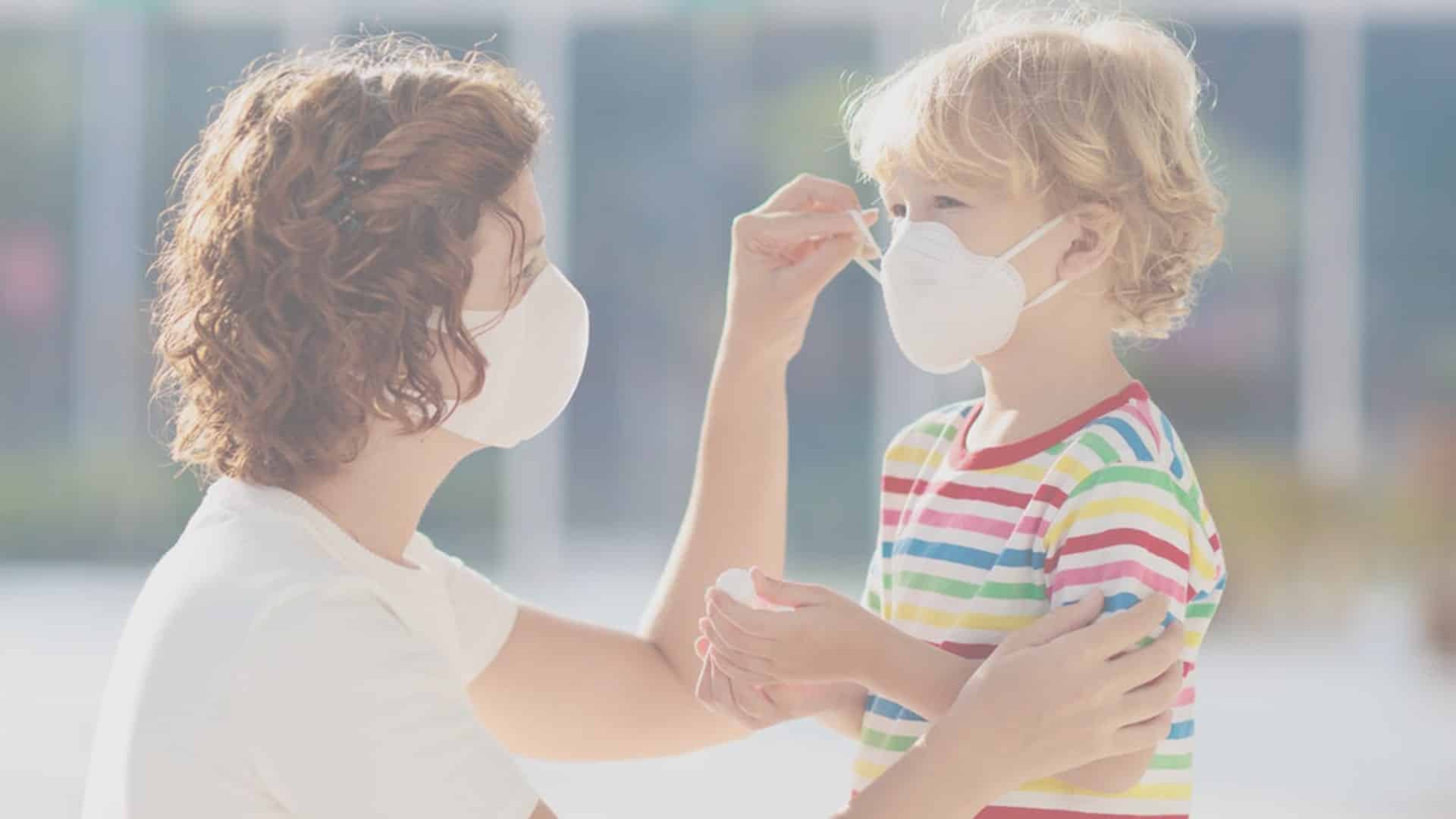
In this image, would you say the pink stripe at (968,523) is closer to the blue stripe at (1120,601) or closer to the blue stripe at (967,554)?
the blue stripe at (967,554)

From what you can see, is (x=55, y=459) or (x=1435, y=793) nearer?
(x=1435, y=793)

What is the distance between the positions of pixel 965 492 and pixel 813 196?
0.52m

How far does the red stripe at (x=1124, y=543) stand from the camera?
183 cm

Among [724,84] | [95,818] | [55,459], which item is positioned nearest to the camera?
[95,818]

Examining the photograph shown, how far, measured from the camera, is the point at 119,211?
31.7ft

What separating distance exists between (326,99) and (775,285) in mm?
648

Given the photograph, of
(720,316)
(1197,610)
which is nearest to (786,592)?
(1197,610)

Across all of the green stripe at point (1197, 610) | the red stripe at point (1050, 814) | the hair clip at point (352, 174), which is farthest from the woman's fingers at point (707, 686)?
the hair clip at point (352, 174)

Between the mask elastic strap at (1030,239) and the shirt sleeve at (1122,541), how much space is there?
0.94 ft

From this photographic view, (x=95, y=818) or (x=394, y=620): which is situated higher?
(x=394, y=620)

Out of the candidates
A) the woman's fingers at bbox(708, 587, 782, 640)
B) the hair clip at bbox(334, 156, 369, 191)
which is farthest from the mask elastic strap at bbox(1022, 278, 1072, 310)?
the hair clip at bbox(334, 156, 369, 191)

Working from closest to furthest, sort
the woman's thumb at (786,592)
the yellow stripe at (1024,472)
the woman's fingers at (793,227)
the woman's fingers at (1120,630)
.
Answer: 1. the woman's fingers at (1120,630)
2. the woman's thumb at (786,592)
3. the yellow stripe at (1024,472)
4. the woman's fingers at (793,227)

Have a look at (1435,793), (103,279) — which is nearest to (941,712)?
(1435,793)

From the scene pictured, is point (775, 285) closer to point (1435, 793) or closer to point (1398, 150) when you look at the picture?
point (1435, 793)
